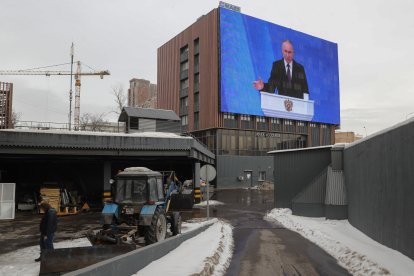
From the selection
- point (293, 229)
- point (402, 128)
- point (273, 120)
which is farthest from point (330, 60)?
point (402, 128)

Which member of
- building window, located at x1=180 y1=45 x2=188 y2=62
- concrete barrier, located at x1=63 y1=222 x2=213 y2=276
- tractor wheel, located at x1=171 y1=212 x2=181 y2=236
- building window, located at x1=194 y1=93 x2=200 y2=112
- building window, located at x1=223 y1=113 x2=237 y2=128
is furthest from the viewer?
building window, located at x1=180 y1=45 x2=188 y2=62

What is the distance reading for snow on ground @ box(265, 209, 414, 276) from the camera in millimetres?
9234

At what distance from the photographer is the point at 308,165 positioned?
76.6ft

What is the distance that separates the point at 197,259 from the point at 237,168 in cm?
5002

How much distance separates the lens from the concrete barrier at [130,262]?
6516mm

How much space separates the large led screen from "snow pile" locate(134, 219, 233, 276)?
148 feet

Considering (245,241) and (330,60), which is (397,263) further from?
(330,60)

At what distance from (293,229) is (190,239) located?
20.1ft

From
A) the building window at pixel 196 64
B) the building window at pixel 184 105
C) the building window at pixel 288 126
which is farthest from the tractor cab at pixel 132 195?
the building window at pixel 288 126

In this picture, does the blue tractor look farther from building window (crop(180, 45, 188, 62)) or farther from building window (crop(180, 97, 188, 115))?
building window (crop(180, 45, 188, 62))

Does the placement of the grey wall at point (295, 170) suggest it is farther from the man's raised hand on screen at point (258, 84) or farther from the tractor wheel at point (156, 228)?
the man's raised hand on screen at point (258, 84)

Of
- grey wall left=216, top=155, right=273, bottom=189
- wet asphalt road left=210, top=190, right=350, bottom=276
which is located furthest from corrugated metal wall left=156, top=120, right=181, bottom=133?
wet asphalt road left=210, top=190, right=350, bottom=276

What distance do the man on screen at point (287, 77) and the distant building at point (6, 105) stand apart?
131ft

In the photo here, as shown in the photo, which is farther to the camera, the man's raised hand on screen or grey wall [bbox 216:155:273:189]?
the man's raised hand on screen
